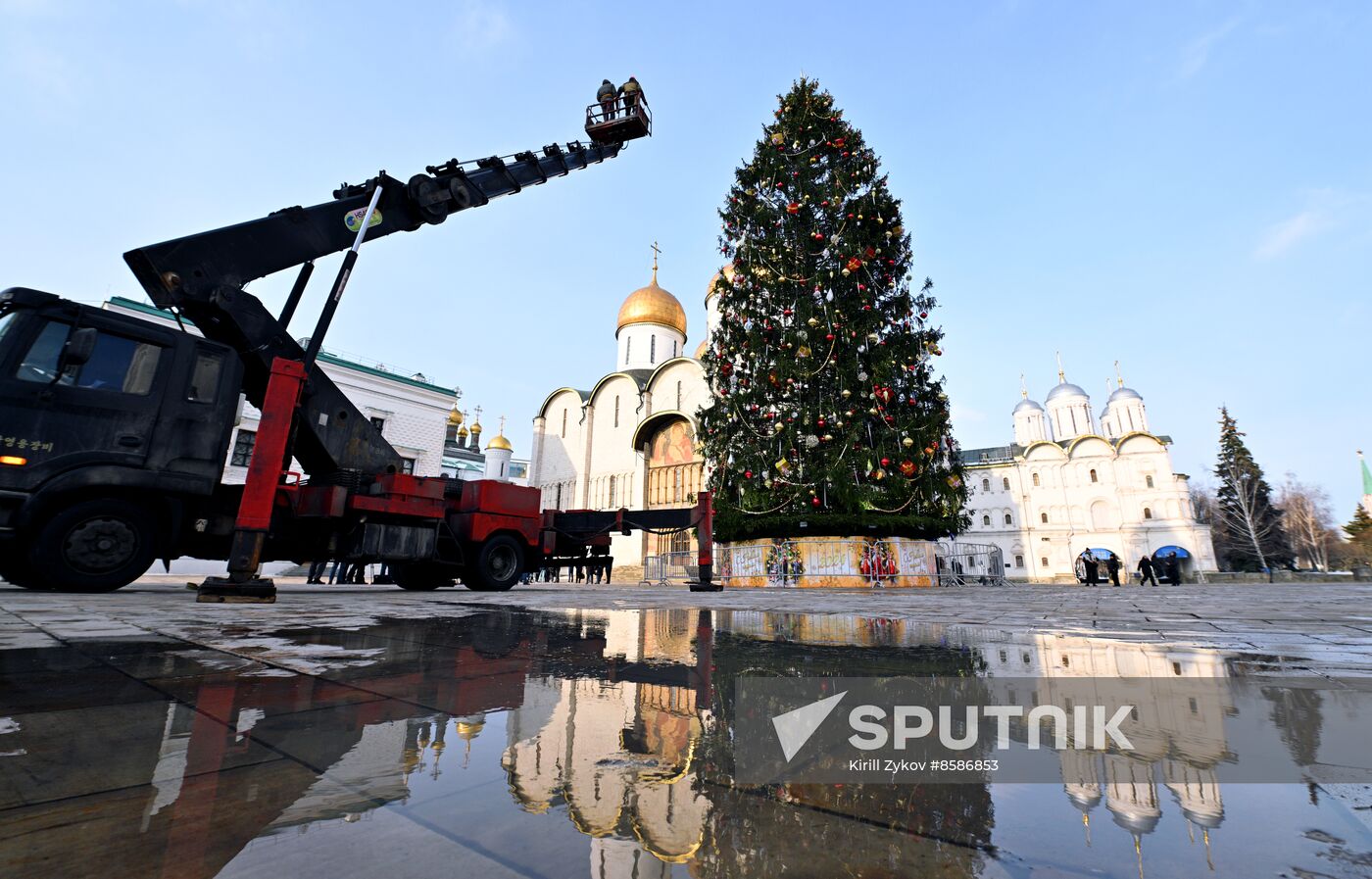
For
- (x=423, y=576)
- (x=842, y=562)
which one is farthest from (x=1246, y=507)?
(x=423, y=576)

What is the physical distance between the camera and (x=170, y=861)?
74 centimetres

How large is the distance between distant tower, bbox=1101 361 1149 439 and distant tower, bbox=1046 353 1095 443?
169cm

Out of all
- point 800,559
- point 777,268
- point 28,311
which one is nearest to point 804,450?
point 800,559

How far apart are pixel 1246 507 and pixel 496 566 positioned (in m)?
51.1

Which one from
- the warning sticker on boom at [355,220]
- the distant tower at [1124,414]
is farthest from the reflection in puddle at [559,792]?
the distant tower at [1124,414]

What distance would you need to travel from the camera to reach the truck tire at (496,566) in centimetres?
909

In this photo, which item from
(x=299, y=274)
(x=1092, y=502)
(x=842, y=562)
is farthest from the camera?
(x=1092, y=502)

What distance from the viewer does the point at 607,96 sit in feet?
49.5

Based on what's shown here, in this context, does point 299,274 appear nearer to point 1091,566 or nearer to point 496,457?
point 1091,566

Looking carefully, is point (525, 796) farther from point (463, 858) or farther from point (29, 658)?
point (29, 658)

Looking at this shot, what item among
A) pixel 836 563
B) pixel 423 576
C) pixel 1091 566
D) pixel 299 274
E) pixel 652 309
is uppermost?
pixel 652 309

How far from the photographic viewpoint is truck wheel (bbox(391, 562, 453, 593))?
31.7ft

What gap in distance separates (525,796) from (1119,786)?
1014 mm

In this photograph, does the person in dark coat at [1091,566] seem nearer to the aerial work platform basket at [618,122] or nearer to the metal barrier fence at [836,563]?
the metal barrier fence at [836,563]
